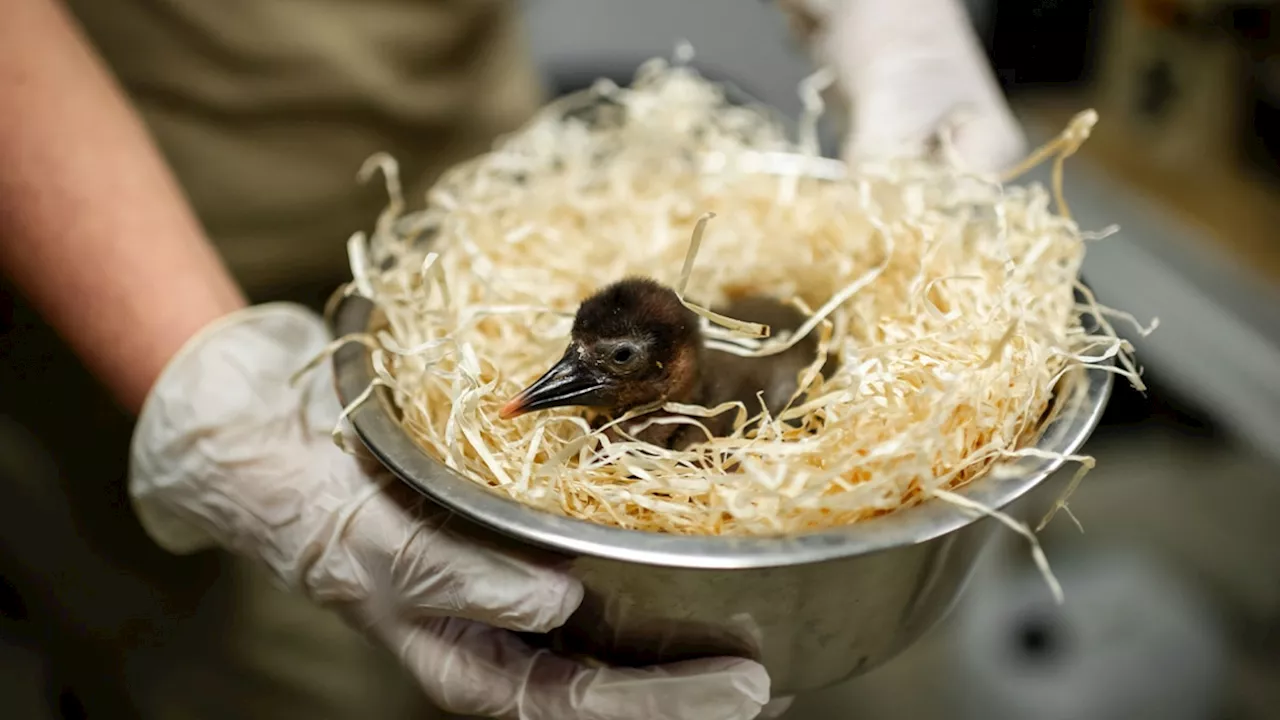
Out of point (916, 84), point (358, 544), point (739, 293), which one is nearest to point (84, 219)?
point (358, 544)

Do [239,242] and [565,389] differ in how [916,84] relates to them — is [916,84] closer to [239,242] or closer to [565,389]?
[565,389]

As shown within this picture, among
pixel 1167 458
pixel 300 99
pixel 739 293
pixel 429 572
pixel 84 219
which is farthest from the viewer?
pixel 1167 458

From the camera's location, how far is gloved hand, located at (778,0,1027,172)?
115 cm

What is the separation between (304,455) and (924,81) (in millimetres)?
786

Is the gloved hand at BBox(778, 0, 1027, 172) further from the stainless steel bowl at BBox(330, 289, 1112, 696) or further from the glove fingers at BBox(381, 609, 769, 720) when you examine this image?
the glove fingers at BBox(381, 609, 769, 720)

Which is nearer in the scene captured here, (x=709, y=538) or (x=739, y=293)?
(x=709, y=538)

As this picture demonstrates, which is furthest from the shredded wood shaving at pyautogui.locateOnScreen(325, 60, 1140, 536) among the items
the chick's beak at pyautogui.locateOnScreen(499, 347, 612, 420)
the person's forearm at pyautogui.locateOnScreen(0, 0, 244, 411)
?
the person's forearm at pyautogui.locateOnScreen(0, 0, 244, 411)

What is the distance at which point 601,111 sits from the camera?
1.33 metres

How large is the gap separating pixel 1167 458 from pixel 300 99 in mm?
1452

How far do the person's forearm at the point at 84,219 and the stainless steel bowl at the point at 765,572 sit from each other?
0.70ft

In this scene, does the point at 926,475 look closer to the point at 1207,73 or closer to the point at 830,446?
the point at 830,446

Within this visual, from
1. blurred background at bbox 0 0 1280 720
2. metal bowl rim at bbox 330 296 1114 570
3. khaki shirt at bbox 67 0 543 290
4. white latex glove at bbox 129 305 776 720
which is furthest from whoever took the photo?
blurred background at bbox 0 0 1280 720

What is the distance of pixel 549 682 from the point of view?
0.80m

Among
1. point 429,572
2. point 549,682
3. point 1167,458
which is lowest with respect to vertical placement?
point 1167,458
